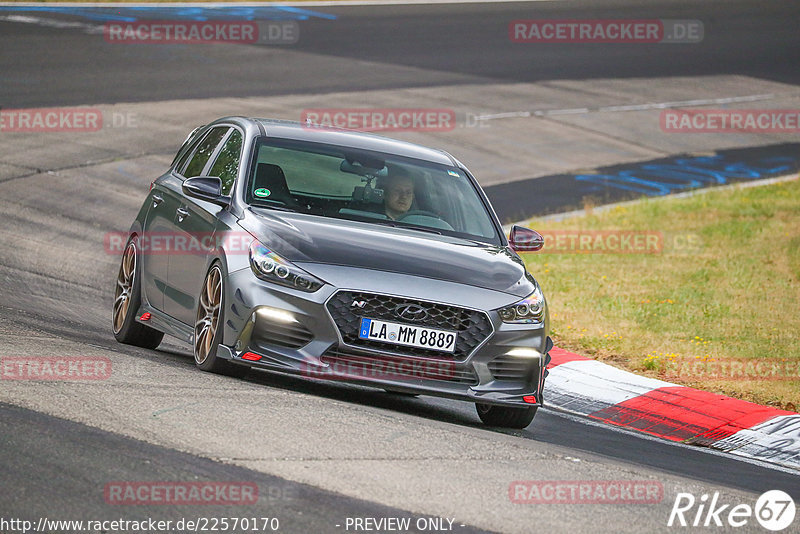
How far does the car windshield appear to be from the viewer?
8.90 metres

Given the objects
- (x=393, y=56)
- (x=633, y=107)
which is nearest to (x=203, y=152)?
(x=633, y=107)

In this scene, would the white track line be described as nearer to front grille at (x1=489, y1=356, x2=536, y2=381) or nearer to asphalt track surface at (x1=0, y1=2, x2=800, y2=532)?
asphalt track surface at (x1=0, y1=2, x2=800, y2=532)

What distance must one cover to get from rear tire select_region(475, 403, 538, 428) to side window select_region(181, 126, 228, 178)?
286 cm

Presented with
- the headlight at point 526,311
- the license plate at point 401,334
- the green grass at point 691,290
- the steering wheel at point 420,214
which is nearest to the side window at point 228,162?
the steering wheel at point 420,214

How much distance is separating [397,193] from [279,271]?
5.19ft

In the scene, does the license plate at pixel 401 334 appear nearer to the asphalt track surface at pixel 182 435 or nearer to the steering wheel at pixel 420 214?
the asphalt track surface at pixel 182 435

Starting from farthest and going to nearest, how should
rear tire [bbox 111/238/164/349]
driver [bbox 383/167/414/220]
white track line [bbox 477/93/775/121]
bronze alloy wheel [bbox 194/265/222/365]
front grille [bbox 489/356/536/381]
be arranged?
1. white track line [bbox 477/93/775/121]
2. rear tire [bbox 111/238/164/349]
3. driver [bbox 383/167/414/220]
4. bronze alloy wheel [bbox 194/265/222/365]
5. front grille [bbox 489/356/536/381]

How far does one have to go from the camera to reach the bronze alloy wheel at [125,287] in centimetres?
1001

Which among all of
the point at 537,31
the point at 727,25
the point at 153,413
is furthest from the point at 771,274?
the point at 727,25

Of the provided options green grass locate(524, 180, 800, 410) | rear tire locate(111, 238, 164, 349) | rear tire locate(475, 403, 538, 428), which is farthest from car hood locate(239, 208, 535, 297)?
green grass locate(524, 180, 800, 410)

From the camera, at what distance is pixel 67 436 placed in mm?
6207

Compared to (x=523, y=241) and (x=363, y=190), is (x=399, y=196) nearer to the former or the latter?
(x=363, y=190)

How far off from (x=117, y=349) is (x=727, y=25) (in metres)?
34.1

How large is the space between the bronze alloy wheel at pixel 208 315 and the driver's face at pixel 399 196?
1380mm
